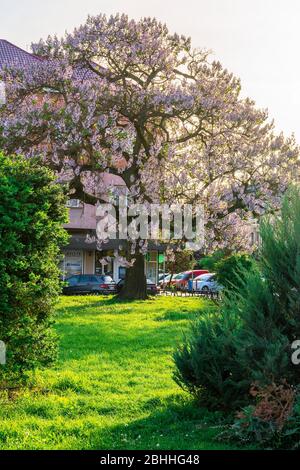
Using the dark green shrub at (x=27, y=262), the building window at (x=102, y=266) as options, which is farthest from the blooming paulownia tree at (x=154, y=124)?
the building window at (x=102, y=266)

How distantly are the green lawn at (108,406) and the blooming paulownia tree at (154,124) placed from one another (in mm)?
13833

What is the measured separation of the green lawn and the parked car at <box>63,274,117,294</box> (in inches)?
1007

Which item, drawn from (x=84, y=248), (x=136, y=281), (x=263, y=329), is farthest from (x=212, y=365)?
(x=84, y=248)

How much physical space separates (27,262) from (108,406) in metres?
2.03

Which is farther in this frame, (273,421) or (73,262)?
(73,262)

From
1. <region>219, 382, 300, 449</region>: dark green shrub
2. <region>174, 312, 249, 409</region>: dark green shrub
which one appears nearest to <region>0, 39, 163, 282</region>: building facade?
<region>174, 312, 249, 409</region>: dark green shrub

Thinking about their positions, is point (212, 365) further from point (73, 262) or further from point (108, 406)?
point (73, 262)

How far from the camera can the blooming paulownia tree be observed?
26.6 metres

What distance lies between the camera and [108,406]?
7.91 meters

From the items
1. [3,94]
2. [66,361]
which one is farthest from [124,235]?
[66,361]

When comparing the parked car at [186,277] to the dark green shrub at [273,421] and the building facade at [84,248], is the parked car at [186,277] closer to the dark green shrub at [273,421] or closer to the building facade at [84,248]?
the building facade at [84,248]

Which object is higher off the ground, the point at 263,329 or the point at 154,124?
the point at 154,124

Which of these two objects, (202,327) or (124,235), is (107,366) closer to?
(202,327)

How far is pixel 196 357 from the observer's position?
302 inches
